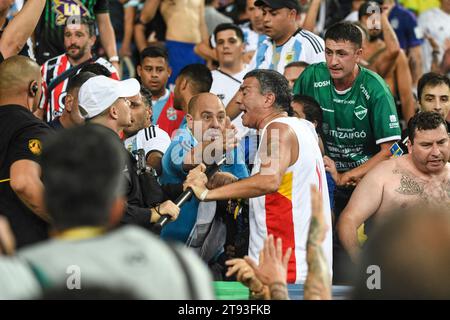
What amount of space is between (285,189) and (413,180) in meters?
1.35

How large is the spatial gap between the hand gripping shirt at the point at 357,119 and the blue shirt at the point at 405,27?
3.58m

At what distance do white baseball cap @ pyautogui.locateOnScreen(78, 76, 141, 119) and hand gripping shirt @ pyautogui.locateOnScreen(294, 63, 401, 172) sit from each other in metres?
2.40

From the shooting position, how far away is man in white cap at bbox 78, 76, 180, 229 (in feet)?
20.3

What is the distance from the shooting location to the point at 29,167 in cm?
585

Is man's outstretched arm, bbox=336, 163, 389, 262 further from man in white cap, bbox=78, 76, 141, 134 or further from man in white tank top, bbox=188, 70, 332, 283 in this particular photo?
man in white cap, bbox=78, 76, 141, 134

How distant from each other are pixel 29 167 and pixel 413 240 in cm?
366

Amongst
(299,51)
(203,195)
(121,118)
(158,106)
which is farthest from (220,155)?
(299,51)

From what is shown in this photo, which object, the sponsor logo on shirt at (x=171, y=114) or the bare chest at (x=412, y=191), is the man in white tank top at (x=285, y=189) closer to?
the bare chest at (x=412, y=191)

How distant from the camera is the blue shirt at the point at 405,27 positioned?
38.7 ft

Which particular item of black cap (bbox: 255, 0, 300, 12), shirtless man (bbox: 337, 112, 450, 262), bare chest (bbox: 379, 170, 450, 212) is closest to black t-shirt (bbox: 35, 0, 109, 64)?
black cap (bbox: 255, 0, 300, 12)

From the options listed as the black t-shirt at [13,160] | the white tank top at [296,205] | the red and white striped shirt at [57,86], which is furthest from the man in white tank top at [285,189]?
the red and white striped shirt at [57,86]

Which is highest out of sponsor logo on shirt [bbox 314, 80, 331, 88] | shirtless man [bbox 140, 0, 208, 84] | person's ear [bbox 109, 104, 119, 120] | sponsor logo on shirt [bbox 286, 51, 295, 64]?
shirtless man [bbox 140, 0, 208, 84]

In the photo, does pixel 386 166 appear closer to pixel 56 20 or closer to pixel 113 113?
pixel 113 113
